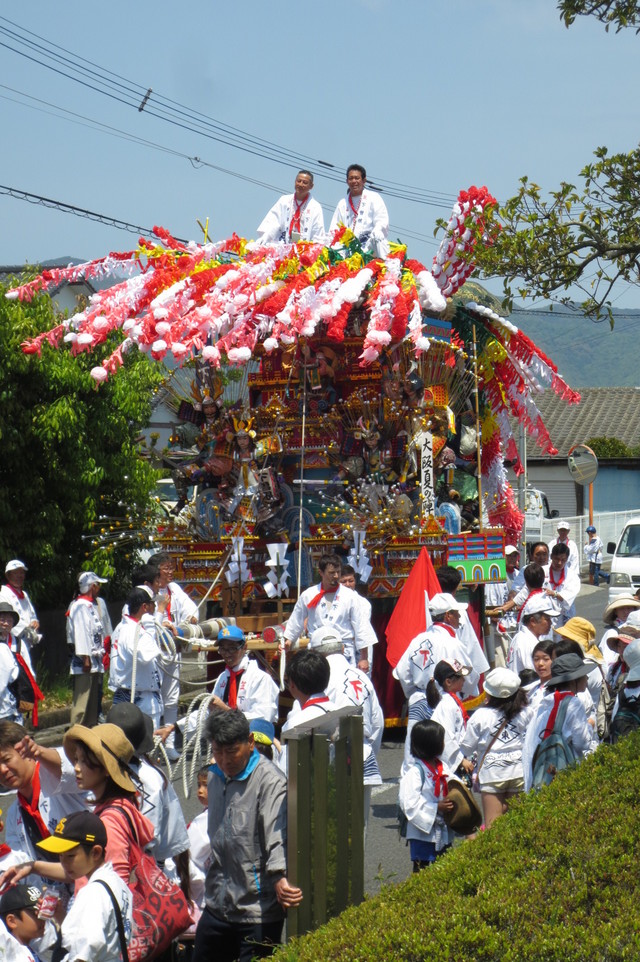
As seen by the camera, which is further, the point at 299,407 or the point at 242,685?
the point at 299,407

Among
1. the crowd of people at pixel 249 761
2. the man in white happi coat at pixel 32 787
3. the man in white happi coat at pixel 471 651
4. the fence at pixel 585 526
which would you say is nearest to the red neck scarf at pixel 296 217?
the crowd of people at pixel 249 761

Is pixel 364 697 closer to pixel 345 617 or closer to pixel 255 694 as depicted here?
pixel 255 694

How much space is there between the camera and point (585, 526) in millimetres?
34156

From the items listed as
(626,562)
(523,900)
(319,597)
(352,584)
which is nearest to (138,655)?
(319,597)

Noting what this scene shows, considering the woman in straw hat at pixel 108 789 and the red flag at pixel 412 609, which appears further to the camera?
the red flag at pixel 412 609

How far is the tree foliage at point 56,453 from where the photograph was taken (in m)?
13.9

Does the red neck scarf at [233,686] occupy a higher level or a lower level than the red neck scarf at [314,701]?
lower

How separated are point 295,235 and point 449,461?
2775 mm

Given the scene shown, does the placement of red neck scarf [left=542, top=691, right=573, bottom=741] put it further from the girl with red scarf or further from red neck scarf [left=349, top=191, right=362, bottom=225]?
red neck scarf [left=349, top=191, right=362, bottom=225]

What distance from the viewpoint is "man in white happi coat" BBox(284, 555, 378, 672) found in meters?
10.3

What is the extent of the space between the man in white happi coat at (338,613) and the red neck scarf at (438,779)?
3779 mm

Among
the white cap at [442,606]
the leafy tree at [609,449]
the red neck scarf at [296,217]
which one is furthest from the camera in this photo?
the leafy tree at [609,449]

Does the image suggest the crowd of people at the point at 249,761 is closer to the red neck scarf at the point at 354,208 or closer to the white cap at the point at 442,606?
the white cap at the point at 442,606

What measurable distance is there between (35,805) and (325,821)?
118cm
